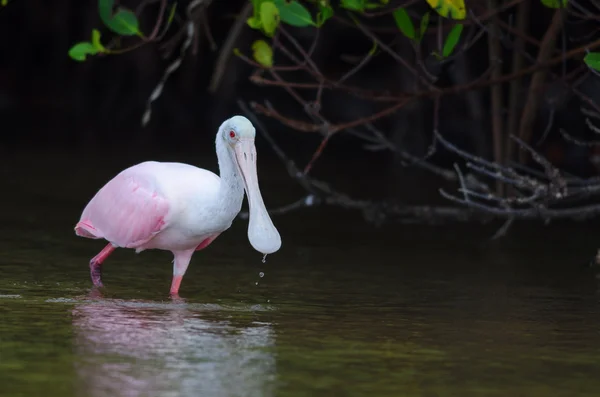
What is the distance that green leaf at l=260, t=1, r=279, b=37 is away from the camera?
6188mm

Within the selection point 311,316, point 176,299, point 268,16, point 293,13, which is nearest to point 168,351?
point 311,316

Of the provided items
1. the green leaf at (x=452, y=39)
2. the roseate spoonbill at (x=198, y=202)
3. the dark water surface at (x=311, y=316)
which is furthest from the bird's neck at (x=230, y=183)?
the green leaf at (x=452, y=39)

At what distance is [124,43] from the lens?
22.8 m

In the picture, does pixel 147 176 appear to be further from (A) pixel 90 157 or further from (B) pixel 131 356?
(A) pixel 90 157

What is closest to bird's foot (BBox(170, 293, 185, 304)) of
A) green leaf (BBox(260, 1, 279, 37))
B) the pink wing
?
the pink wing

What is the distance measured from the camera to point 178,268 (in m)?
6.90

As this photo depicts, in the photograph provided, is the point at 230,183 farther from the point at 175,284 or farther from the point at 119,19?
the point at 119,19

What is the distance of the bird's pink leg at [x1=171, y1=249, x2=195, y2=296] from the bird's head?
0.43 m

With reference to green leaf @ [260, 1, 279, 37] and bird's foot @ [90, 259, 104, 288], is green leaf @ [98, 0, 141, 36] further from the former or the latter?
A: bird's foot @ [90, 259, 104, 288]

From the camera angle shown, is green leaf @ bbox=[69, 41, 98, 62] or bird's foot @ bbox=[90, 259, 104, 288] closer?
green leaf @ bbox=[69, 41, 98, 62]

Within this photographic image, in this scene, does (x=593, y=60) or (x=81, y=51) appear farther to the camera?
(x=81, y=51)

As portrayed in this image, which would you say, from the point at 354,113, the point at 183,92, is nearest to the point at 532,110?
the point at 354,113

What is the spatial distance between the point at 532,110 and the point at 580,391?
3841mm

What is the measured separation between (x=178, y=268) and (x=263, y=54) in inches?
41.4
